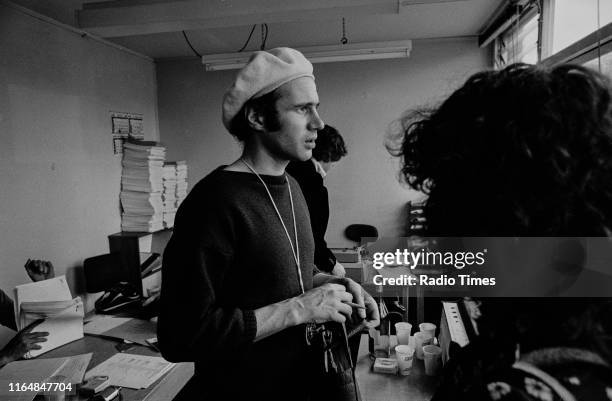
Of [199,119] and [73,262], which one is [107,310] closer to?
[73,262]

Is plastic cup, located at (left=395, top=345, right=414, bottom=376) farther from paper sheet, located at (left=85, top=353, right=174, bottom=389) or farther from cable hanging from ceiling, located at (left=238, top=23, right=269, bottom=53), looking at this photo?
cable hanging from ceiling, located at (left=238, top=23, right=269, bottom=53)

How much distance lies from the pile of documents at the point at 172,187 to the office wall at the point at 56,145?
462mm

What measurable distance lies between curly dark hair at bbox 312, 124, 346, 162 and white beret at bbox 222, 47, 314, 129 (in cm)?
167

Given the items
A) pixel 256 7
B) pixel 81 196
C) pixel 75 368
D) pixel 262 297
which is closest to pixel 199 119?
pixel 81 196

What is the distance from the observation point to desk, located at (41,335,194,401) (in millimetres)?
1747

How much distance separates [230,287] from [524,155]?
0.77 metres

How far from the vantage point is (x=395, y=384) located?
5.37 feet

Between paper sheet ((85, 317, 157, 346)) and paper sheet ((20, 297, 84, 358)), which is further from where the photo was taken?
paper sheet ((85, 317, 157, 346))

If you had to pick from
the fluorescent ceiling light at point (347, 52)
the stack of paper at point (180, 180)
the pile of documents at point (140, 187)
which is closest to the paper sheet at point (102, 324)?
the pile of documents at point (140, 187)

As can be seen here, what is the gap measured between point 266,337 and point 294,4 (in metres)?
2.06

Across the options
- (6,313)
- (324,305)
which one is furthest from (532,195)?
(6,313)

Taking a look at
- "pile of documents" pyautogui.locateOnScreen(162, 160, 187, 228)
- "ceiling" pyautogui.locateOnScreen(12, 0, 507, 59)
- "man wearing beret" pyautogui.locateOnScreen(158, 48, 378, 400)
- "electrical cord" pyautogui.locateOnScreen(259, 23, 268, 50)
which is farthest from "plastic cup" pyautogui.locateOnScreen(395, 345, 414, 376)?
"pile of documents" pyautogui.locateOnScreen(162, 160, 187, 228)

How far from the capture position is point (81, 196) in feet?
11.5

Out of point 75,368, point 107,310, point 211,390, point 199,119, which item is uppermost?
point 199,119
